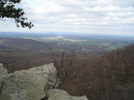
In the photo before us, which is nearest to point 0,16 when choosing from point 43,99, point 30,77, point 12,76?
point 12,76

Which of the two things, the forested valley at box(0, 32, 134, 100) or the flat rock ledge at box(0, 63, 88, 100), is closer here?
the flat rock ledge at box(0, 63, 88, 100)

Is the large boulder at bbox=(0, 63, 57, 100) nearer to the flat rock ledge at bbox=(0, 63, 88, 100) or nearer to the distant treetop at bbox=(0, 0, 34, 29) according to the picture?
the flat rock ledge at bbox=(0, 63, 88, 100)

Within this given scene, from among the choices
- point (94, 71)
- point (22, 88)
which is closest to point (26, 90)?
point (22, 88)

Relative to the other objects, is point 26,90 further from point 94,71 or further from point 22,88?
point 94,71

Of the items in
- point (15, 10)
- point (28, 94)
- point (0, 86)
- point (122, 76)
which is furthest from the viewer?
point (122, 76)

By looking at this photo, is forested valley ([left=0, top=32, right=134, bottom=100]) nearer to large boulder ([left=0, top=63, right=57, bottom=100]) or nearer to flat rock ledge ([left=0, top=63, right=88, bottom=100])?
flat rock ledge ([left=0, top=63, right=88, bottom=100])

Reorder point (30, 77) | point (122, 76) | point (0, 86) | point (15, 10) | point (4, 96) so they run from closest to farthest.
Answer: point (4, 96), point (0, 86), point (15, 10), point (30, 77), point (122, 76)

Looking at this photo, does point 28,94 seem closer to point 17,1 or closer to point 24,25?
point 24,25

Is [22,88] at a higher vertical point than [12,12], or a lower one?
lower

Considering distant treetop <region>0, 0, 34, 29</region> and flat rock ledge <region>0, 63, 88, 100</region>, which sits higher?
distant treetop <region>0, 0, 34, 29</region>

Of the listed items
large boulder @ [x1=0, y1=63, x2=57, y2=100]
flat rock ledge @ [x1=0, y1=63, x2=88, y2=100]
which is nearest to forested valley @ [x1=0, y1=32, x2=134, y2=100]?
flat rock ledge @ [x1=0, y1=63, x2=88, y2=100]

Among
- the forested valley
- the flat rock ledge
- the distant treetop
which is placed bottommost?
the forested valley
